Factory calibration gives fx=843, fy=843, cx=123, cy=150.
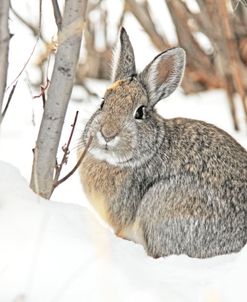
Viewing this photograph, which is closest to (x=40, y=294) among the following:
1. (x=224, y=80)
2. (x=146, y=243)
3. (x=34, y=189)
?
(x=34, y=189)

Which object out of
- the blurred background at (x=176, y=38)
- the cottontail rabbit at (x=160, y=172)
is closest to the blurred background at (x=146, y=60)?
the blurred background at (x=176, y=38)

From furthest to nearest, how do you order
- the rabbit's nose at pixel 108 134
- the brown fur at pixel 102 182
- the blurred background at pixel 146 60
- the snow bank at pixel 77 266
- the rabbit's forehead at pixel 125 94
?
the blurred background at pixel 146 60 → the brown fur at pixel 102 182 → the rabbit's forehead at pixel 125 94 → the rabbit's nose at pixel 108 134 → the snow bank at pixel 77 266

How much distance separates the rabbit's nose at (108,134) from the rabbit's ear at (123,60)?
1.48ft

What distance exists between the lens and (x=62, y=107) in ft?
9.96

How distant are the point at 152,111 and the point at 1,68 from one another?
1178 millimetres

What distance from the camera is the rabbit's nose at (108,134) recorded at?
3.39 metres

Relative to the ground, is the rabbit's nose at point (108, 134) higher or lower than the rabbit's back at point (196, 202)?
higher

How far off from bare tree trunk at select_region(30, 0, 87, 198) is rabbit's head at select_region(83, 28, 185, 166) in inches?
13.9

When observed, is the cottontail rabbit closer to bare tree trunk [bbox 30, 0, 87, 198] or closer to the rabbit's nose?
the rabbit's nose

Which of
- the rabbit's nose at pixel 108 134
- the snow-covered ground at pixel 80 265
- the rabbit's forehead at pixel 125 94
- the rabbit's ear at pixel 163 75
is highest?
the rabbit's ear at pixel 163 75

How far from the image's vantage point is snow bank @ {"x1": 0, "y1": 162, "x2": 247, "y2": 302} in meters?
2.60

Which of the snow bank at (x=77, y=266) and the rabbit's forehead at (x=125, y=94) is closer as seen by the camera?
the snow bank at (x=77, y=266)

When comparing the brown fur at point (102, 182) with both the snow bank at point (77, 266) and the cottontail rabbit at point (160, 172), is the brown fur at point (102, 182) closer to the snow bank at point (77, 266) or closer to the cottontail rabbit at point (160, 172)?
the cottontail rabbit at point (160, 172)

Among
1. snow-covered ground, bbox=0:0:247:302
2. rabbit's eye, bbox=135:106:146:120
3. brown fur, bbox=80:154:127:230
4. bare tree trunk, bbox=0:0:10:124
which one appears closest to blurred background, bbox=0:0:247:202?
brown fur, bbox=80:154:127:230
